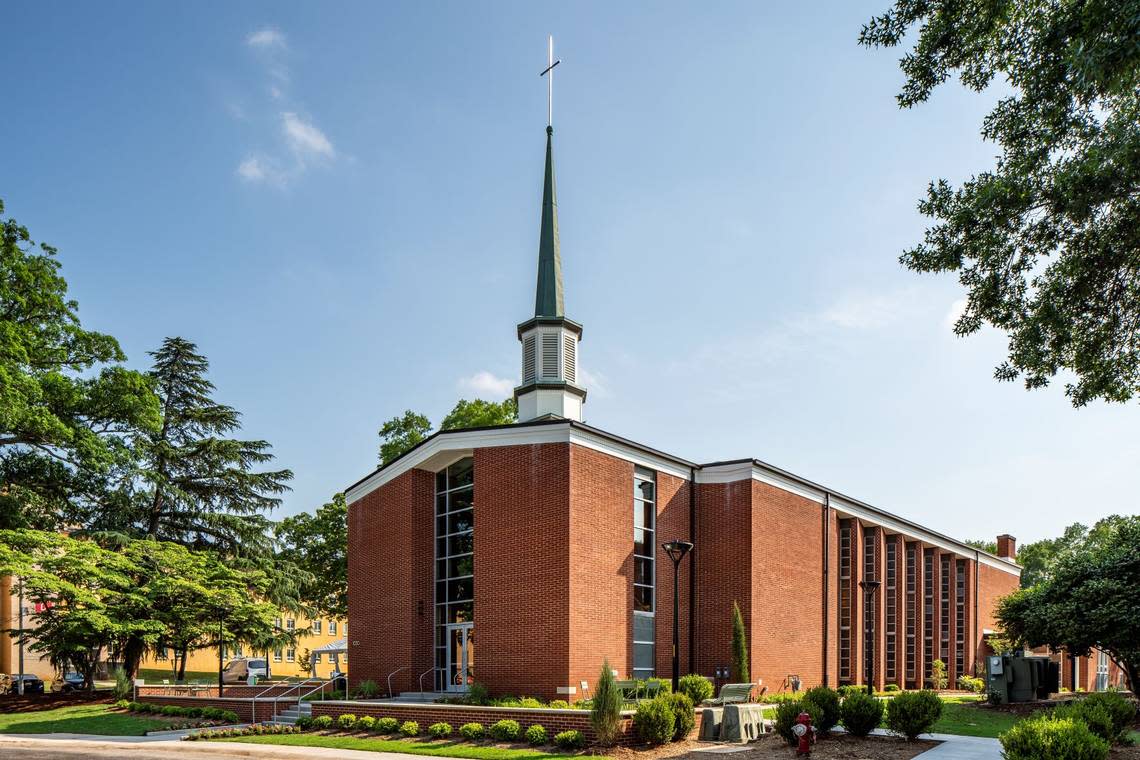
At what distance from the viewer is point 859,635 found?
33.1 metres

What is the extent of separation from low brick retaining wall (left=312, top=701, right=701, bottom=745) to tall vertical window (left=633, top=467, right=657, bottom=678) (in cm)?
599

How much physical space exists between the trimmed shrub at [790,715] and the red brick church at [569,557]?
6.32 m

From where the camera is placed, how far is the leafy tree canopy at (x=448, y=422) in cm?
3831

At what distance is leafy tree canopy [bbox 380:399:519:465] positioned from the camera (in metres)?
38.3

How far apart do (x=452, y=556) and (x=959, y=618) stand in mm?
27065

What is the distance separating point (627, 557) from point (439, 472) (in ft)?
20.7

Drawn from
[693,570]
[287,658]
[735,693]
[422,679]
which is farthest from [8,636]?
[735,693]

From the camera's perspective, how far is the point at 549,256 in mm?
29906

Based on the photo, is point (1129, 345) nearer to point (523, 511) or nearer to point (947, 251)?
point (947, 251)

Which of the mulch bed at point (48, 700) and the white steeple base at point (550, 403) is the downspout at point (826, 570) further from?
the mulch bed at point (48, 700)

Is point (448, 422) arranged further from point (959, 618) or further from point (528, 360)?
point (959, 618)

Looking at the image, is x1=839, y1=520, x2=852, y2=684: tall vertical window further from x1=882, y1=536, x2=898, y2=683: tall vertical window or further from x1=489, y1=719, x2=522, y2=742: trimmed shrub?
x1=489, y1=719, x2=522, y2=742: trimmed shrub

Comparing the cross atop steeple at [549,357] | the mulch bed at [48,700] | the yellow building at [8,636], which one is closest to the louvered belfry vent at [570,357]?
the cross atop steeple at [549,357]

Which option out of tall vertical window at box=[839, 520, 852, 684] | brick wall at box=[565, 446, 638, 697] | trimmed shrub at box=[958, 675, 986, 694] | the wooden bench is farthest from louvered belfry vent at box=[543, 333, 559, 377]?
trimmed shrub at box=[958, 675, 986, 694]
